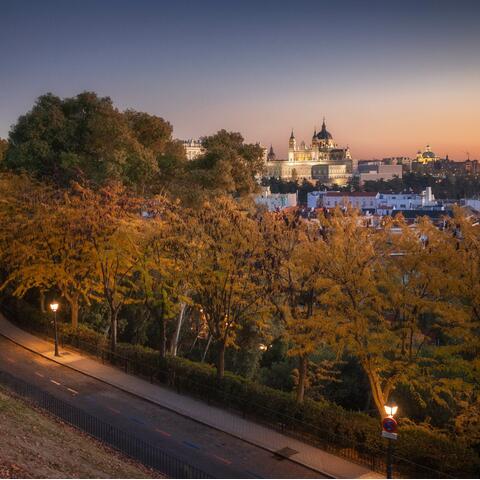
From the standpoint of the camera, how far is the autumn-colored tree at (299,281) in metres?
20.9

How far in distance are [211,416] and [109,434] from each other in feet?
15.9

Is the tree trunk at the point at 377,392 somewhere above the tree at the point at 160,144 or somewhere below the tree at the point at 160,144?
below

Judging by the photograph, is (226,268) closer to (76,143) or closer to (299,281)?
(299,281)

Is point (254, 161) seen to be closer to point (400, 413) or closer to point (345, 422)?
point (400, 413)

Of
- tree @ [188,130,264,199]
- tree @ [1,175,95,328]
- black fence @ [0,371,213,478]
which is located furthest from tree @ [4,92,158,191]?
black fence @ [0,371,213,478]

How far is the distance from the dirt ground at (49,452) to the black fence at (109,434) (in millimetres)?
650

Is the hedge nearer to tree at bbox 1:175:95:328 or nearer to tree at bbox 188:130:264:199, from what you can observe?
tree at bbox 1:175:95:328

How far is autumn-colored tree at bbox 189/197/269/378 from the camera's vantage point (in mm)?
23984

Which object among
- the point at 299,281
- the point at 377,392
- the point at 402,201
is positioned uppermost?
the point at 402,201

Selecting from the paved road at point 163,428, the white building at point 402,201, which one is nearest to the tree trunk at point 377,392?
the paved road at point 163,428

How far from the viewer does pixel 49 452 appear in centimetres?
1531

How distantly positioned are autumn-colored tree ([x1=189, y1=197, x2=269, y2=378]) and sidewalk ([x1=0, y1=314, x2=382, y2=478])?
202cm

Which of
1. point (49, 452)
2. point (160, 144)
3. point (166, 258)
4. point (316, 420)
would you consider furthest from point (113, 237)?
point (160, 144)

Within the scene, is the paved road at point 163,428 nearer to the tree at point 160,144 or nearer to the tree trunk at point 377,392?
the tree trunk at point 377,392
